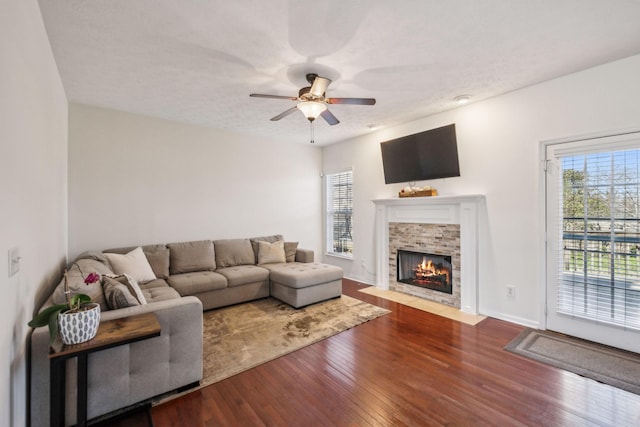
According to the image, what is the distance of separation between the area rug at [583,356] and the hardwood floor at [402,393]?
12 centimetres

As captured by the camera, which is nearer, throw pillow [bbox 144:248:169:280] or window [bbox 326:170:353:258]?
throw pillow [bbox 144:248:169:280]

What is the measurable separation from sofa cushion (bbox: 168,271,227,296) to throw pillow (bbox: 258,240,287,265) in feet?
3.00

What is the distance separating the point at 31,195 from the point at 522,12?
3.45m

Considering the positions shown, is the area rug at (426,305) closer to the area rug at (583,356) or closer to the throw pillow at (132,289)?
the area rug at (583,356)

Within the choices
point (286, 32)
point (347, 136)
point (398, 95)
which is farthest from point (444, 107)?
point (286, 32)

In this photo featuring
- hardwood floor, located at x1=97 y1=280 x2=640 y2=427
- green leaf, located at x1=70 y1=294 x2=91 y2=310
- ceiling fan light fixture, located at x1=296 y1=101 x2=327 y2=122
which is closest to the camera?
green leaf, located at x1=70 y1=294 x2=91 y2=310

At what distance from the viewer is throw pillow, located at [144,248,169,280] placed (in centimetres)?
389

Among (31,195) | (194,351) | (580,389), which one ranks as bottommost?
(580,389)

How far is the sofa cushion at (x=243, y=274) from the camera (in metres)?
3.98

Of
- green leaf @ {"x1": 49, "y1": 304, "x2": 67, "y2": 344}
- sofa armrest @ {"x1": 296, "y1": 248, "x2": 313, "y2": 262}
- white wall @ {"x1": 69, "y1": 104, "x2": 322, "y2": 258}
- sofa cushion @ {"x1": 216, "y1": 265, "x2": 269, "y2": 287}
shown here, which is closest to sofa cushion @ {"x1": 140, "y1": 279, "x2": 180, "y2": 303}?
sofa cushion @ {"x1": 216, "y1": 265, "x2": 269, "y2": 287}

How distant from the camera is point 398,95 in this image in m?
3.47

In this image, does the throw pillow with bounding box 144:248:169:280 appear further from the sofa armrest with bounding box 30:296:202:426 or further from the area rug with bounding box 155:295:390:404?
the sofa armrest with bounding box 30:296:202:426

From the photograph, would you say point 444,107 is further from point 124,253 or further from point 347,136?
point 124,253

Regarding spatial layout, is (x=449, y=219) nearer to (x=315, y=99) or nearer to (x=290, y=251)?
(x=315, y=99)
